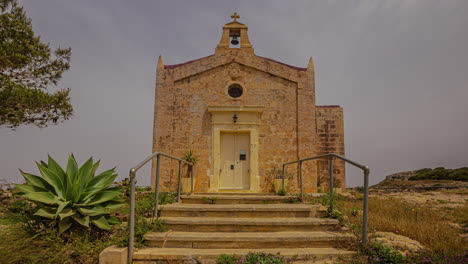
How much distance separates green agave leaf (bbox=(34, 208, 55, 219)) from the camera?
3.51 meters

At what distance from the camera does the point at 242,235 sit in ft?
13.3

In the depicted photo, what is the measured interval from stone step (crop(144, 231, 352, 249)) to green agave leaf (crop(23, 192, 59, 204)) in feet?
4.36

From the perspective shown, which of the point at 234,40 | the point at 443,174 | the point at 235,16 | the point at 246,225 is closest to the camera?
the point at 246,225

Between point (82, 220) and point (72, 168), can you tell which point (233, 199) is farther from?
point (72, 168)

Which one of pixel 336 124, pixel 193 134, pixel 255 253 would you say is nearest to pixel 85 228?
pixel 255 253

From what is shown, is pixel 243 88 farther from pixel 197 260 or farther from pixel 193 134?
pixel 197 260

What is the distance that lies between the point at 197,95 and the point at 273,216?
19.9 ft

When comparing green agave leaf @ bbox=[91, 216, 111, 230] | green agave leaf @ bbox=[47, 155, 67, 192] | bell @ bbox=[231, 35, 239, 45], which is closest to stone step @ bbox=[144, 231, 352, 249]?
green agave leaf @ bbox=[91, 216, 111, 230]

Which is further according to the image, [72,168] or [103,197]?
[72,168]

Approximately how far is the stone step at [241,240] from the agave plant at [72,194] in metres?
0.77

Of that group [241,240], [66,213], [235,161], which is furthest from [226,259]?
[235,161]

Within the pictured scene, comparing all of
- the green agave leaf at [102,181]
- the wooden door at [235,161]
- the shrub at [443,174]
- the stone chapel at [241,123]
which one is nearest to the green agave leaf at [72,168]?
the green agave leaf at [102,181]

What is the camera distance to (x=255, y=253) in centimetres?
355

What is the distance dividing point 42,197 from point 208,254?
234cm
